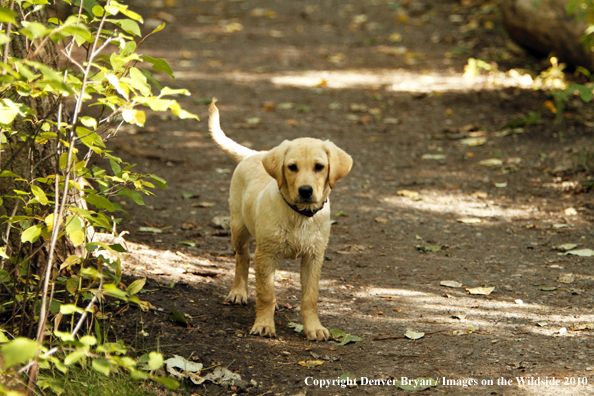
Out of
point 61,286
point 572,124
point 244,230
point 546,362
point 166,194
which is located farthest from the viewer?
point 572,124

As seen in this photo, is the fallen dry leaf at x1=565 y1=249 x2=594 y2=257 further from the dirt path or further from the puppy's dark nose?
the puppy's dark nose

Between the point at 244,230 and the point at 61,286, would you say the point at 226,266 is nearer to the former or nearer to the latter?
the point at 244,230

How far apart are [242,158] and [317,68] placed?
6949 millimetres

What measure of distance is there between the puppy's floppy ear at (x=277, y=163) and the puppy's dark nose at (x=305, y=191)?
0.19 meters

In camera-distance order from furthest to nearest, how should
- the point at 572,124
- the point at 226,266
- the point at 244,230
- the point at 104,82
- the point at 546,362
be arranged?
the point at 572,124
the point at 226,266
the point at 244,230
the point at 546,362
the point at 104,82

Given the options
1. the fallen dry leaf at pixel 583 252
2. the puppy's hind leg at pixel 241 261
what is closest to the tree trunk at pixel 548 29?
the fallen dry leaf at pixel 583 252

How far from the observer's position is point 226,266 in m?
4.65

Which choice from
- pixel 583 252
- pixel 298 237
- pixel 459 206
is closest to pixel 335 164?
pixel 298 237

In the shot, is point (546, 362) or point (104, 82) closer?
point (104, 82)

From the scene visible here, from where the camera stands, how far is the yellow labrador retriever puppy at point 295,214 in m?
3.35

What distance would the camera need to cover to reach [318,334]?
3.54m

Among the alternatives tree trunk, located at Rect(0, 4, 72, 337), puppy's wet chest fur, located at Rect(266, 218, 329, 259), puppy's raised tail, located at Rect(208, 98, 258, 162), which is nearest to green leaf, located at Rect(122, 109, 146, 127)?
tree trunk, located at Rect(0, 4, 72, 337)

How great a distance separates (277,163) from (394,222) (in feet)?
7.99

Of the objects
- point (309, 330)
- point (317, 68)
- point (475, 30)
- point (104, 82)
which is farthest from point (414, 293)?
point (475, 30)
